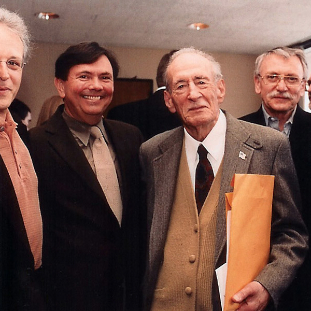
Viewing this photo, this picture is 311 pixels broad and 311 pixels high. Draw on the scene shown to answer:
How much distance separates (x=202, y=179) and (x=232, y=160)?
0.47 ft

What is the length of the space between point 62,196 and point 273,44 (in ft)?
18.7

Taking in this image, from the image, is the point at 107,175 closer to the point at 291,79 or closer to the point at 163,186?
the point at 163,186

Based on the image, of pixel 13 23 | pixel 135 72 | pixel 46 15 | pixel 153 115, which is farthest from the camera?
pixel 135 72

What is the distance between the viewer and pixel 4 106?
4.65 feet

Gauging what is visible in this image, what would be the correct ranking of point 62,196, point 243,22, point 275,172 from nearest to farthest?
point 275,172
point 62,196
point 243,22

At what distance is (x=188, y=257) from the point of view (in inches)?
61.4

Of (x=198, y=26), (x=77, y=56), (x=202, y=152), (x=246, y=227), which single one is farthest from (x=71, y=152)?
(x=198, y=26)

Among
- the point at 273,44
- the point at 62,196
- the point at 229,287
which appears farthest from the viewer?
the point at 273,44

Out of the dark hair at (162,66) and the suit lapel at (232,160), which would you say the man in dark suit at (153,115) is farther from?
the suit lapel at (232,160)

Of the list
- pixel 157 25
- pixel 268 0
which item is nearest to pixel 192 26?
pixel 157 25

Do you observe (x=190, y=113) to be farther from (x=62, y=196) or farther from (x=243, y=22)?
(x=243, y=22)

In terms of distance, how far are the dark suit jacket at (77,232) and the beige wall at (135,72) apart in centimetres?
479

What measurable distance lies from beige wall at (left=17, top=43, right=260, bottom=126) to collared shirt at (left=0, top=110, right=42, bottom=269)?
4974 millimetres

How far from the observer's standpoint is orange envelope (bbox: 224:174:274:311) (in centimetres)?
135
